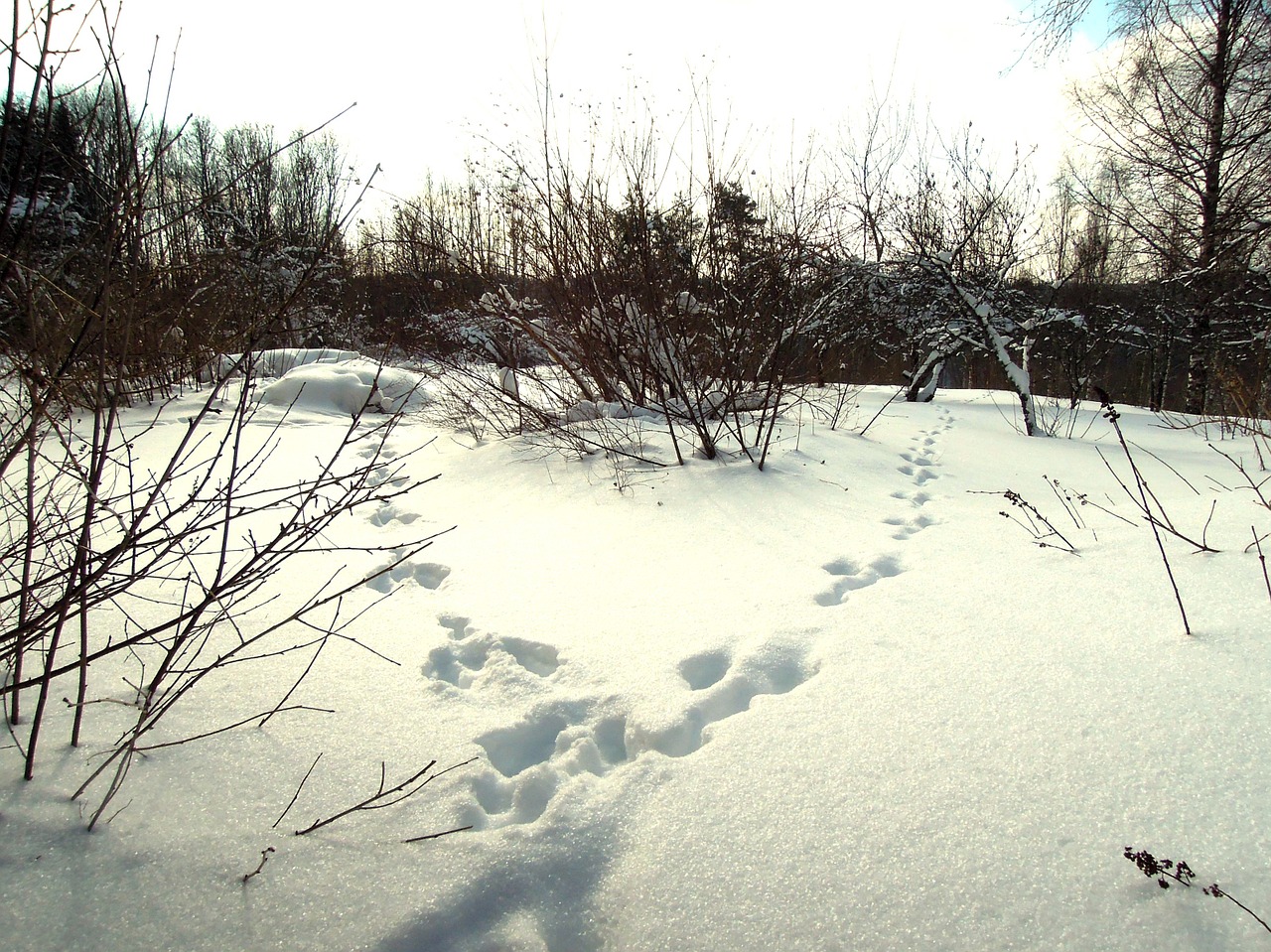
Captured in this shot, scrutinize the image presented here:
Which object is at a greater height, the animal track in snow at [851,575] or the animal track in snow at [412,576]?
the animal track in snow at [851,575]

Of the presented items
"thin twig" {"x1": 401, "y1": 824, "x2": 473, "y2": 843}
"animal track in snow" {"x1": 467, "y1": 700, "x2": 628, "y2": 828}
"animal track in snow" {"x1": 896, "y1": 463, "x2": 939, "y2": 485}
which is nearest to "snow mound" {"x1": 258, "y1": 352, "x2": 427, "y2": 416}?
"animal track in snow" {"x1": 896, "y1": 463, "x2": 939, "y2": 485}

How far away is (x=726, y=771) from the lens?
141 centimetres

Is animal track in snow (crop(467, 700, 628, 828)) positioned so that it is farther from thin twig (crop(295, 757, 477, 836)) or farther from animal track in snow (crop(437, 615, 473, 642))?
animal track in snow (crop(437, 615, 473, 642))

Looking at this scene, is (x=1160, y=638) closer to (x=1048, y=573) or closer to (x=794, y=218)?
(x=1048, y=573)

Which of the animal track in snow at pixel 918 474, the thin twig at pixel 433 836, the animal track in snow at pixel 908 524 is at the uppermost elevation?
the animal track in snow at pixel 918 474

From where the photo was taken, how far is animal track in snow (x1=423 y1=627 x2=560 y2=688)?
6.19 feet

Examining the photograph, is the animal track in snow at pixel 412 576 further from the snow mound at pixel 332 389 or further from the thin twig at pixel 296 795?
the snow mound at pixel 332 389

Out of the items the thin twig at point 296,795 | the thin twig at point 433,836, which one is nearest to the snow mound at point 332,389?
the thin twig at point 296,795

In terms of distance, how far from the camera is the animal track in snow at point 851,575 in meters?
2.35

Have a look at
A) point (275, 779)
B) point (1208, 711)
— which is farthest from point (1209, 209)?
point (275, 779)

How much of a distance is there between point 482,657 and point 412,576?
79cm

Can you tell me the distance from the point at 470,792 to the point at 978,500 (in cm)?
322

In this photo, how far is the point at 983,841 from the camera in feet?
3.80

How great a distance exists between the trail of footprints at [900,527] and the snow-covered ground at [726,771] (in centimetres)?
2
